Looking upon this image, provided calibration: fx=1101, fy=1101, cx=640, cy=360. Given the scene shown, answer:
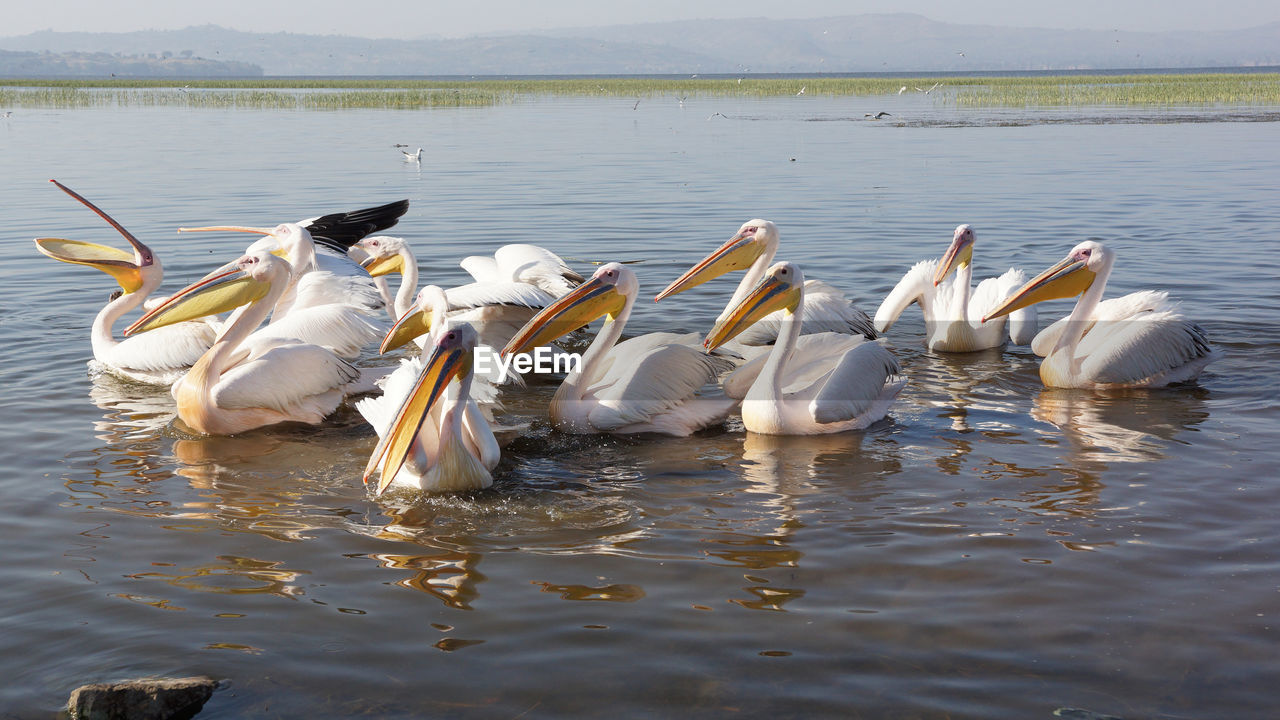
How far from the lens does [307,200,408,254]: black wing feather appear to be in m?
7.14

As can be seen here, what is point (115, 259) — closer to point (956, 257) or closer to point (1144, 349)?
point (956, 257)

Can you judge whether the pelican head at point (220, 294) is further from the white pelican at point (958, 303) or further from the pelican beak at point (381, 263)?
the white pelican at point (958, 303)

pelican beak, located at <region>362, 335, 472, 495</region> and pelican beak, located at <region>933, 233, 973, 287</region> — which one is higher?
pelican beak, located at <region>933, 233, 973, 287</region>

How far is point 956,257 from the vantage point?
6910mm

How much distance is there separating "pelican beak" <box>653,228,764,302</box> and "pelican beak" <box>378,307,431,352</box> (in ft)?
4.71

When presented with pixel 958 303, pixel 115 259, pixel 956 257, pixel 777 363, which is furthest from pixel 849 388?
pixel 115 259

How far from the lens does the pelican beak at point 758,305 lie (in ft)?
17.8

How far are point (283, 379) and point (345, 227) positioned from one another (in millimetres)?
2223

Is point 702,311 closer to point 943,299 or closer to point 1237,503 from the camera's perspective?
point 943,299

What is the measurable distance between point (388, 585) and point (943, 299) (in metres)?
4.44

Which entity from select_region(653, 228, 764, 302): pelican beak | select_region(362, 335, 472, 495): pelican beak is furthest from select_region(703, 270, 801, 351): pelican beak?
select_region(362, 335, 472, 495): pelican beak

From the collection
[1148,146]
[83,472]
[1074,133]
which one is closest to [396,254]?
[83,472]

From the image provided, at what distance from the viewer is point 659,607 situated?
339 centimetres

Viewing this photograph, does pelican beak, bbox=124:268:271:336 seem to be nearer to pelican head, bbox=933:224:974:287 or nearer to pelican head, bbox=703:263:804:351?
pelican head, bbox=703:263:804:351
